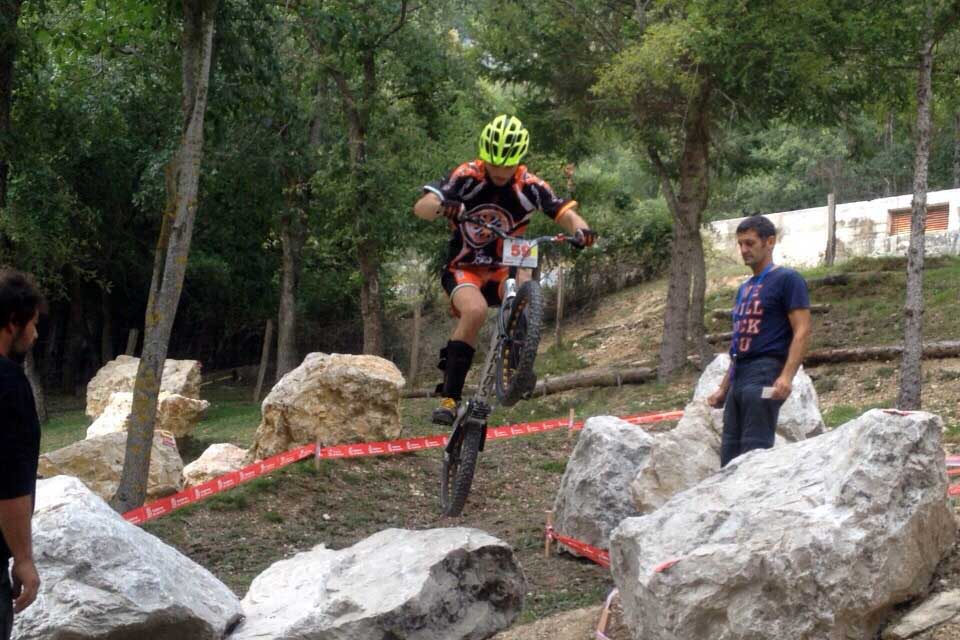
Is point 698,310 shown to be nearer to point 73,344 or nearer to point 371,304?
point 371,304

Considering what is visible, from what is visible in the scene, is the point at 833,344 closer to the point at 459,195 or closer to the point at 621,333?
the point at 621,333

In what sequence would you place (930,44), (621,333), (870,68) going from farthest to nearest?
(621,333), (870,68), (930,44)

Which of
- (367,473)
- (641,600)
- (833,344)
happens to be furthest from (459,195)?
(833,344)

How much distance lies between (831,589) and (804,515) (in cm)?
35

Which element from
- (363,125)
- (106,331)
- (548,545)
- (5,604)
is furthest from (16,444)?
(106,331)

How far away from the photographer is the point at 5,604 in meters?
4.00

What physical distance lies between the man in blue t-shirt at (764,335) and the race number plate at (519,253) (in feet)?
4.93

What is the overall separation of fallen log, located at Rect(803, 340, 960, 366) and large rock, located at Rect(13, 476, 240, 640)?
11189 mm

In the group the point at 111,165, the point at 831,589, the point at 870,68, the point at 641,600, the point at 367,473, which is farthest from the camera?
the point at 111,165

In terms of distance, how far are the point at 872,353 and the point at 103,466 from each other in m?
9.97

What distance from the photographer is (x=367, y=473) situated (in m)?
10.9

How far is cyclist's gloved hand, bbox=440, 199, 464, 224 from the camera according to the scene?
7176mm

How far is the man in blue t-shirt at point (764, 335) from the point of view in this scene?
607 centimetres

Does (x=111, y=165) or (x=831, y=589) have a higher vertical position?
(x=111, y=165)
